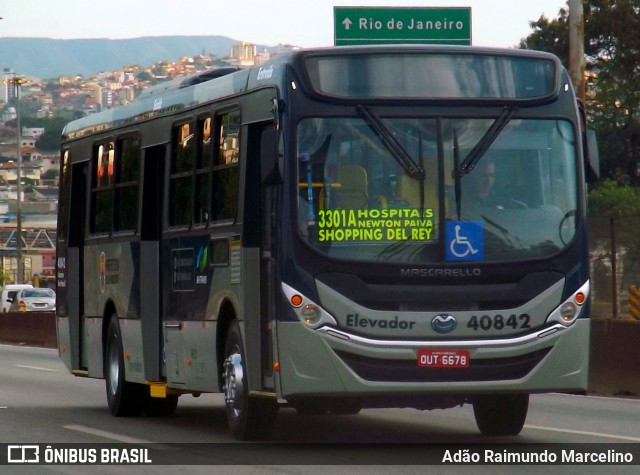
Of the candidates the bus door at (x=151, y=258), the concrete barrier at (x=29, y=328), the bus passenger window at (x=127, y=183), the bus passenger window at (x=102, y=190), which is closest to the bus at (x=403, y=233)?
the bus door at (x=151, y=258)

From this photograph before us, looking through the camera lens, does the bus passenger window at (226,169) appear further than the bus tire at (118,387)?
No

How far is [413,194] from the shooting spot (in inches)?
479

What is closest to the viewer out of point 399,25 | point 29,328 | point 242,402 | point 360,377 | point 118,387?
point 360,377

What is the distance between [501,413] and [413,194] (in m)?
2.52

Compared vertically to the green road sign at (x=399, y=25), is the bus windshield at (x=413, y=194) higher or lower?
lower

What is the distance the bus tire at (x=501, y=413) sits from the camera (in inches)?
534

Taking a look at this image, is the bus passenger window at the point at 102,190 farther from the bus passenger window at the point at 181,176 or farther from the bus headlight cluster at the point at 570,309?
the bus headlight cluster at the point at 570,309

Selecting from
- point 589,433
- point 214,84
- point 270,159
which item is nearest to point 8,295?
point 214,84

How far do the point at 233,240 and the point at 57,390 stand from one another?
9104mm

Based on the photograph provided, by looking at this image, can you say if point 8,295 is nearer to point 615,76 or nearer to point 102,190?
point 615,76

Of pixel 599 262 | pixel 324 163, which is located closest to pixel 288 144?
pixel 324 163

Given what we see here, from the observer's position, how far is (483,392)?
39.7ft

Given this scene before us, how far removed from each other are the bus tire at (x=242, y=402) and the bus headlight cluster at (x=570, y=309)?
2273 mm

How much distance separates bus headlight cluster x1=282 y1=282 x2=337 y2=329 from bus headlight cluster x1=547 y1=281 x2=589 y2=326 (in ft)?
5.36
